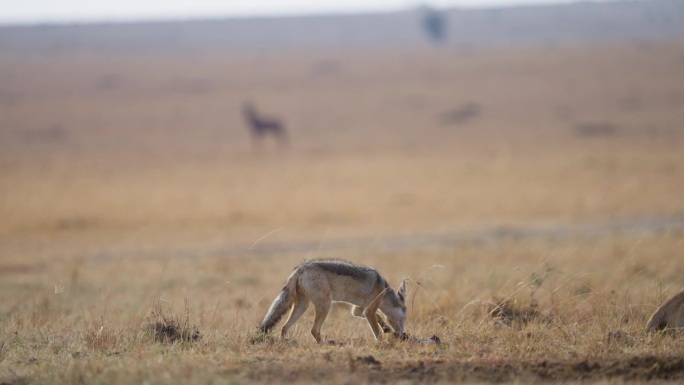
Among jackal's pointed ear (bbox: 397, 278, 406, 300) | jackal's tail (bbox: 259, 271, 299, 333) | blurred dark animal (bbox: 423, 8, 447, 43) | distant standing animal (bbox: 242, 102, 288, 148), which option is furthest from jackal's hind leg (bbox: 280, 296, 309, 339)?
blurred dark animal (bbox: 423, 8, 447, 43)

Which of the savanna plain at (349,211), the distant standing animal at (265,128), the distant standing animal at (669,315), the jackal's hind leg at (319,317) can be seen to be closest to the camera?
the savanna plain at (349,211)

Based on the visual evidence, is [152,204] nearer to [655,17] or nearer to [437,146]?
[437,146]

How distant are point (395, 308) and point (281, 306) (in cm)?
129

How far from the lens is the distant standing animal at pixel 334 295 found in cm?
835

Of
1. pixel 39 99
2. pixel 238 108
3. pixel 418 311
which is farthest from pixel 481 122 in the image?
pixel 418 311

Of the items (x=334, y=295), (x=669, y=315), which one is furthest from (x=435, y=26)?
(x=669, y=315)

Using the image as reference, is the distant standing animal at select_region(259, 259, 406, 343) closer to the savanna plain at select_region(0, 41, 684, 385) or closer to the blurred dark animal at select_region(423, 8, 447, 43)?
the savanna plain at select_region(0, 41, 684, 385)

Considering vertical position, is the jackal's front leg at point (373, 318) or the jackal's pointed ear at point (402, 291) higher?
the jackal's pointed ear at point (402, 291)

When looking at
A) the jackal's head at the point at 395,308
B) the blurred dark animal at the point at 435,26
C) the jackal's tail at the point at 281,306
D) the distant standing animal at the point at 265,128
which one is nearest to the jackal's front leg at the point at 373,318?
the jackal's head at the point at 395,308

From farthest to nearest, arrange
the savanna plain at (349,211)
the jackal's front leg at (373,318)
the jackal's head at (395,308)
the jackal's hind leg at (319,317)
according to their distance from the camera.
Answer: the jackal's head at (395,308)
the jackal's front leg at (373,318)
the jackal's hind leg at (319,317)
the savanna plain at (349,211)

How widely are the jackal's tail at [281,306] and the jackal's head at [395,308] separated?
104 centimetres

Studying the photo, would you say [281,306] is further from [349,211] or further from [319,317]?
[349,211]

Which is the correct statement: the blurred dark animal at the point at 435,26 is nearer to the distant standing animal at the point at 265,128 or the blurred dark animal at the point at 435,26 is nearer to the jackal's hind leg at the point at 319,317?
the distant standing animal at the point at 265,128

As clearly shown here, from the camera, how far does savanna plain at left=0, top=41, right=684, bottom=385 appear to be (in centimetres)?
766
